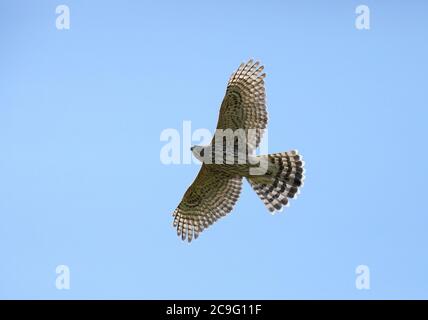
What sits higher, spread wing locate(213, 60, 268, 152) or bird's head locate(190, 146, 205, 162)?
spread wing locate(213, 60, 268, 152)

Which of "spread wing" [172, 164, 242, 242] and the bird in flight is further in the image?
"spread wing" [172, 164, 242, 242]

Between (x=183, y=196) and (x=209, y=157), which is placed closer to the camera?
(x=209, y=157)

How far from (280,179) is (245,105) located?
159 cm

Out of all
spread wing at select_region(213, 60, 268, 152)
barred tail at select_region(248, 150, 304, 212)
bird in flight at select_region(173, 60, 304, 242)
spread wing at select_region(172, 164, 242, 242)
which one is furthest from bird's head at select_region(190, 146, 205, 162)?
barred tail at select_region(248, 150, 304, 212)

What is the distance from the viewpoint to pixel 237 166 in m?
14.8

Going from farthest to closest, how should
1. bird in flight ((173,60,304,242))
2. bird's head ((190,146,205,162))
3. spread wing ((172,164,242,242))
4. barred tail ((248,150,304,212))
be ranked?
spread wing ((172,164,242,242)) < barred tail ((248,150,304,212)) < bird in flight ((173,60,304,242)) < bird's head ((190,146,205,162))

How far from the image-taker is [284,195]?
1516 cm

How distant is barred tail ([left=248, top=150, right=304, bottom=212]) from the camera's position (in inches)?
589

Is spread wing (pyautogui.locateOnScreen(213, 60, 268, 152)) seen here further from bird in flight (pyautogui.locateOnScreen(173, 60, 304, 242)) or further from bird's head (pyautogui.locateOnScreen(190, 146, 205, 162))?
bird's head (pyautogui.locateOnScreen(190, 146, 205, 162))

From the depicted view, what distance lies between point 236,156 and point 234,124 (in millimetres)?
575

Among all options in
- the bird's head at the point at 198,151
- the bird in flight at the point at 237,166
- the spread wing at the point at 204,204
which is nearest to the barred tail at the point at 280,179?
the bird in flight at the point at 237,166

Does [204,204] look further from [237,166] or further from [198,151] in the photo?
[198,151]
